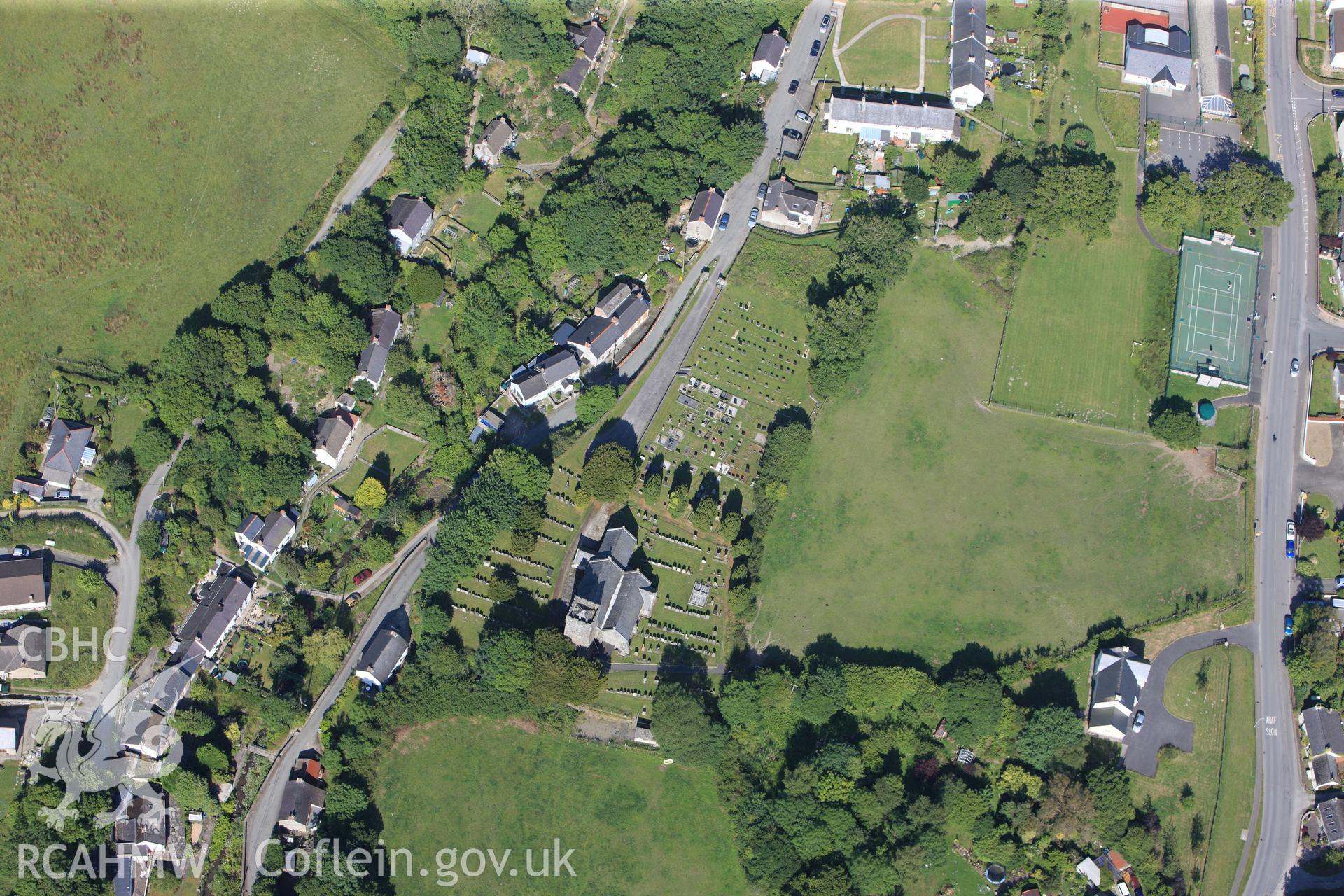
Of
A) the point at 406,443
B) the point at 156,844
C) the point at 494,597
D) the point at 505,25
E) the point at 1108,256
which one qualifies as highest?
the point at 505,25

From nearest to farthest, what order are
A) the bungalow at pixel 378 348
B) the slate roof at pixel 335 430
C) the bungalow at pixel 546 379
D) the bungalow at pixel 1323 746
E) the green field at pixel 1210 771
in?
1. the green field at pixel 1210 771
2. the bungalow at pixel 1323 746
3. the bungalow at pixel 546 379
4. the slate roof at pixel 335 430
5. the bungalow at pixel 378 348

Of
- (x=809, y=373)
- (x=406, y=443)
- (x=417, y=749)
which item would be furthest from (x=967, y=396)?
(x=417, y=749)

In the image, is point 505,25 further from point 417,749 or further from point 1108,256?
point 417,749

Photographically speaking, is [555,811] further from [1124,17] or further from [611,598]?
[1124,17]

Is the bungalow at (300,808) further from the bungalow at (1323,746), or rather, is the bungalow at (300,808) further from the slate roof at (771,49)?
the bungalow at (1323,746)

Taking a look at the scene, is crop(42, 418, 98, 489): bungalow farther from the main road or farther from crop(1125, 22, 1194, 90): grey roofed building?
crop(1125, 22, 1194, 90): grey roofed building

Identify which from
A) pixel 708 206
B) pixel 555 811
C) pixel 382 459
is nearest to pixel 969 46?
pixel 708 206

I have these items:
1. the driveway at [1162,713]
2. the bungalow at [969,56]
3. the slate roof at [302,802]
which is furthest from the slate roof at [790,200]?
the slate roof at [302,802]
